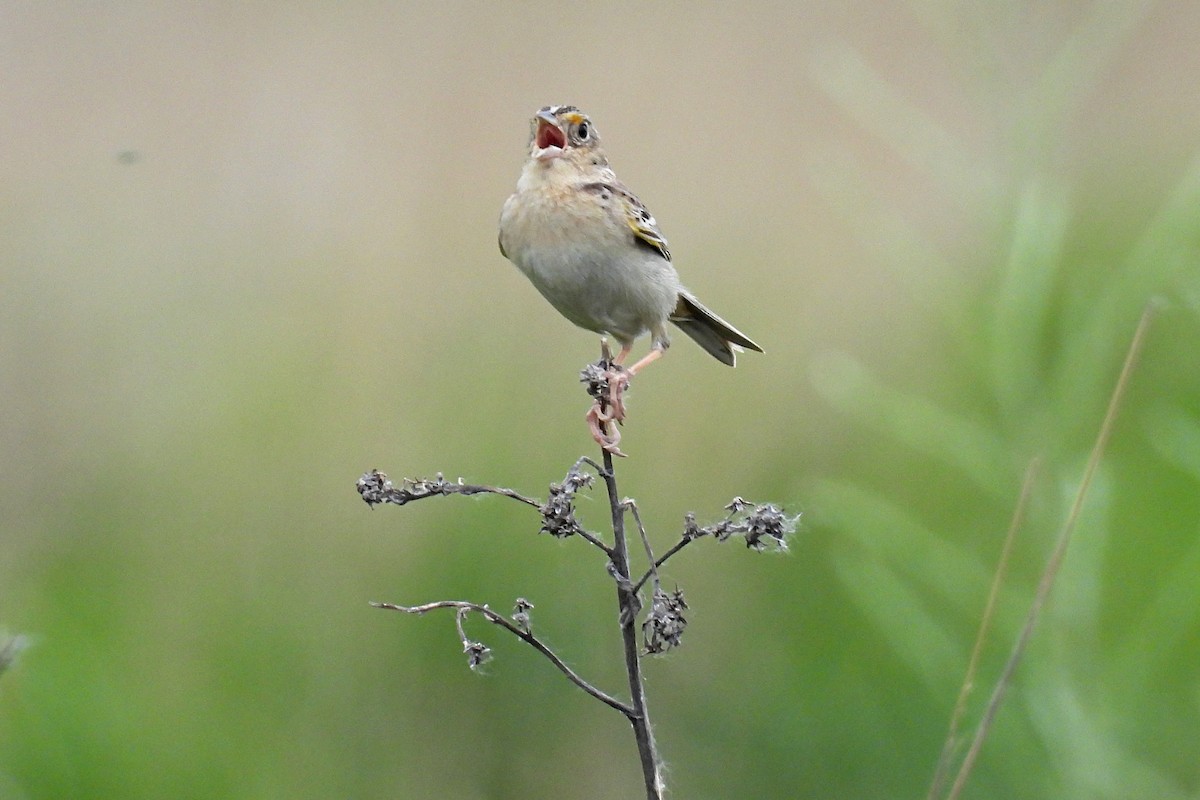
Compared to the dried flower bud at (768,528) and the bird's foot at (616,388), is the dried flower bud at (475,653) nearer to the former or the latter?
the dried flower bud at (768,528)

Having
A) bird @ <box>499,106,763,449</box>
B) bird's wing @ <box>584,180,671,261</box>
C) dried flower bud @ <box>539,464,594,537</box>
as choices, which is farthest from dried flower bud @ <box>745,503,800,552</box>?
bird's wing @ <box>584,180,671,261</box>

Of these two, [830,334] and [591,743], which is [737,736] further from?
[830,334]

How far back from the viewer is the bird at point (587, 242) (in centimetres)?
299

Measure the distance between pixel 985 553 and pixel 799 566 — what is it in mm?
524

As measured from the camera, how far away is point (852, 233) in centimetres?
490

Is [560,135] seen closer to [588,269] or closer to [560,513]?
[588,269]

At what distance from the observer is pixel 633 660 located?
5.41 feet

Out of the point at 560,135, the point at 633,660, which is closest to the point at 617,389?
the point at 633,660

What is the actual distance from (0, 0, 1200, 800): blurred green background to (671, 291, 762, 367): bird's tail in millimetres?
330

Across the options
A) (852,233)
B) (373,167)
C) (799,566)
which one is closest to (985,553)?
(799,566)

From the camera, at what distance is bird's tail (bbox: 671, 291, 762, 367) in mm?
3326

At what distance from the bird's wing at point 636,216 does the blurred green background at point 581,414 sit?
47cm

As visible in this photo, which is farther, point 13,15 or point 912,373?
point 13,15

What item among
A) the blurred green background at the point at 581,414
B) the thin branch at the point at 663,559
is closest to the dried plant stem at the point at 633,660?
the thin branch at the point at 663,559
